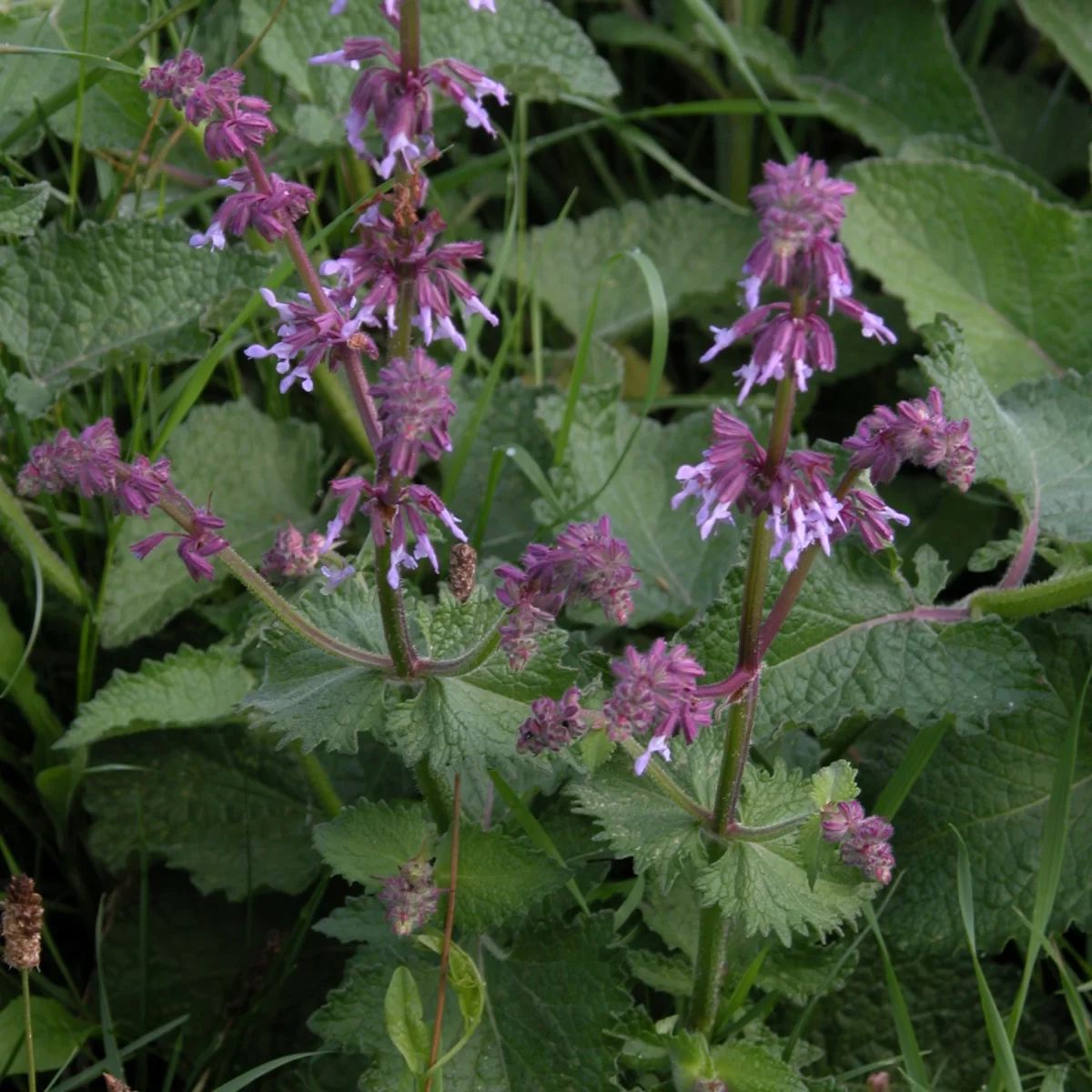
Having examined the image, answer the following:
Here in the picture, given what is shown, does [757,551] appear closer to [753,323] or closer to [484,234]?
[753,323]

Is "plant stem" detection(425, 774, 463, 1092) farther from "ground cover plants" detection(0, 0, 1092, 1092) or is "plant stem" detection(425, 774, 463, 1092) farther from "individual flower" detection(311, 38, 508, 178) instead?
"individual flower" detection(311, 38, 508, 178)

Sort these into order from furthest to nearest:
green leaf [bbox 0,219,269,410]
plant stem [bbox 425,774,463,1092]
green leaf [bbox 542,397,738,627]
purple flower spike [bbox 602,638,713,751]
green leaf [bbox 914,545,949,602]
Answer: green leaf [bbox 542,397,738,627] → green leaf [bbox 0,219,269,410] → green leaf [bbox 914,545,949,602] → plant stem [bbox 425,774,463,1092] → purple flower spike [bbox 602,638,713,751]

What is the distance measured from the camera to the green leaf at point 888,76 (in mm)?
3506

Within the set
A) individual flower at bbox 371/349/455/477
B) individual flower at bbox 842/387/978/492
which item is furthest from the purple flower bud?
individual flower at bbox 842/387/978/492

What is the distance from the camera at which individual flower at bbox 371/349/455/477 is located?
1.34 m

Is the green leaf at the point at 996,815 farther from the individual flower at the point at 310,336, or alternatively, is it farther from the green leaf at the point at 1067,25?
the green leaf at the point at 1067,25

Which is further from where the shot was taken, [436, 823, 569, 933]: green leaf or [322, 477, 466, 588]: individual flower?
[436, 823, 569, 933]: green leaf

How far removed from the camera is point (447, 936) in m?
1.83

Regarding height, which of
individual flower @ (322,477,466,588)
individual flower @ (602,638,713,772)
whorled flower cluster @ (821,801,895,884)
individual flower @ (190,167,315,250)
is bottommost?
whorled flower cluster @ (821,801,895,884)

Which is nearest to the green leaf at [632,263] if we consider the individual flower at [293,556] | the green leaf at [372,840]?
the individual flower at [293,556]

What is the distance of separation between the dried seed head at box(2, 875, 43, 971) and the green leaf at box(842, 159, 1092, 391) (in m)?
2.24

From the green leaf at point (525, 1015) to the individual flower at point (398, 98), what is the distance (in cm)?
118

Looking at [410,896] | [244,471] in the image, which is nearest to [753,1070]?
[410,896]

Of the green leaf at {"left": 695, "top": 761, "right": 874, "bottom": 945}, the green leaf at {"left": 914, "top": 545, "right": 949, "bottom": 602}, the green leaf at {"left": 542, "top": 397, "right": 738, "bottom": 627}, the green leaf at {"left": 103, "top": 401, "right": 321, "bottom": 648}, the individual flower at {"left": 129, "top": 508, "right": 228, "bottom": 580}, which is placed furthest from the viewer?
the green leaf at {"left": 103, "top": 401, "right": 321, "bottom": 648}
